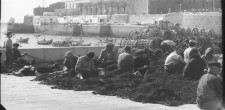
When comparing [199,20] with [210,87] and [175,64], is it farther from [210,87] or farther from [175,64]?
[210,87]

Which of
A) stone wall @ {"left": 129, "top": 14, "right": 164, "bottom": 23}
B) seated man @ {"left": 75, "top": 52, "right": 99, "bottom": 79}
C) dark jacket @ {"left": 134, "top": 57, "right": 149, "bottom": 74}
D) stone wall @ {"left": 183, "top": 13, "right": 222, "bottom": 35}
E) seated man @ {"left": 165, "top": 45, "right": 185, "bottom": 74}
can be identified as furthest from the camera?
stone wall @ {"left": 129, "top": 14, "right": 164, "bottom": 23}

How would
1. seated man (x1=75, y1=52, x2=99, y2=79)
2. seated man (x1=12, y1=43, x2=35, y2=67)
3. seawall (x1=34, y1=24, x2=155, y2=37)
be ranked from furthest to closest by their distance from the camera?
seawall (x1=34, y1=24, x2=155, y2=37)
seated man (x1=12, y1=43, x2=35, y2=67)
seated man (x1=75, y1=52, x2=99, y2=79)

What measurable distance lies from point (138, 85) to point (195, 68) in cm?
87

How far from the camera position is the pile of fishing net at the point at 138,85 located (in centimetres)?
545

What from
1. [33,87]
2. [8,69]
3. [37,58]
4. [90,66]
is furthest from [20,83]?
[37,58]

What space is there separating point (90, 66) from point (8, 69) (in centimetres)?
233

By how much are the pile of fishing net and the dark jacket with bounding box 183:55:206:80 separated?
0.39ft

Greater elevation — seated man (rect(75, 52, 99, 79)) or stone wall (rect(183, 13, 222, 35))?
stone wall (rect(183, 13, 222, 35))

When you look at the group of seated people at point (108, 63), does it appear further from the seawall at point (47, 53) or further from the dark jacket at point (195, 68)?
the seawall at point (47, 53)

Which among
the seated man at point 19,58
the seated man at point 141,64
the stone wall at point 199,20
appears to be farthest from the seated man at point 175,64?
the stone wall at point 199,20

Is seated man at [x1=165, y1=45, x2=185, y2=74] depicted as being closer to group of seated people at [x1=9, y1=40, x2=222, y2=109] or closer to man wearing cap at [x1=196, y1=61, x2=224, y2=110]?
group of seated people at [x1=9, y1=40, x2=222, y2=109]

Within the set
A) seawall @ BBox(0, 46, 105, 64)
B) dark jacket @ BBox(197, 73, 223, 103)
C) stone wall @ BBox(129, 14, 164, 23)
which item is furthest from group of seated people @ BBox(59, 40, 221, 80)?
stone wall @ BBox(129, 14, 164, 23)

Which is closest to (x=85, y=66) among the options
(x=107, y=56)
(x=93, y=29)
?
(x=107, y=56)

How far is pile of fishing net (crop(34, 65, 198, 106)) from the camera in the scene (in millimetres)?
5449
